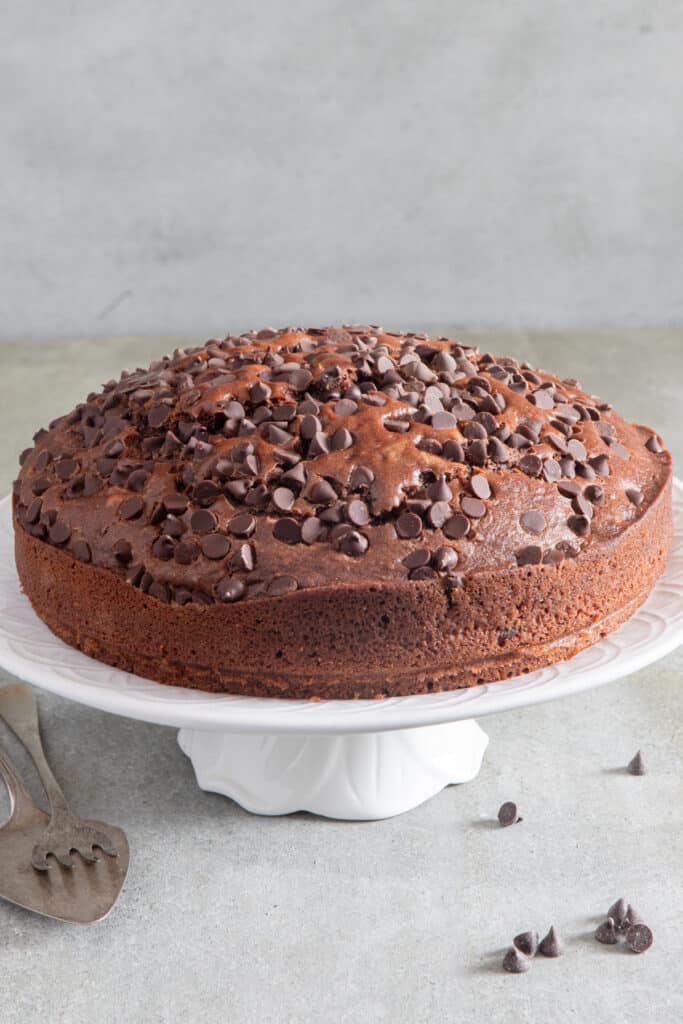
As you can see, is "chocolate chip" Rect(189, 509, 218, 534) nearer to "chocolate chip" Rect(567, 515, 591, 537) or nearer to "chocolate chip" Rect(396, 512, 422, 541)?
"chocolate chip" Rect(396, 512, 422, 541)

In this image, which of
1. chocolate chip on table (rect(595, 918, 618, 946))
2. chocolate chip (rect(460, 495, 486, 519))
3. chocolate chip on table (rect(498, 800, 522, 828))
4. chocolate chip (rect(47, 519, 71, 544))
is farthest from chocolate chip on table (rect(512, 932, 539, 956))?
chocolate chip (rect(47, 519, 71, 544))

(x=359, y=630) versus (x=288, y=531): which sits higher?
(x=288, y=531)

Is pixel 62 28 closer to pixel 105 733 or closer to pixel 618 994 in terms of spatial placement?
pixel 105 733

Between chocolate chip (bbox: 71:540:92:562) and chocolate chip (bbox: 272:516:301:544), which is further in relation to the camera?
chocolate chip (bbox: 71:540:92:562)

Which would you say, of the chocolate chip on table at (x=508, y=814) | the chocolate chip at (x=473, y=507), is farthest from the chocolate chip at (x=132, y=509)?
the chocolate chip on table at (x=508, y=814)

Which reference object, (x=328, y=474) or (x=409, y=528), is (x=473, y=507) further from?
(x=328, y=474)

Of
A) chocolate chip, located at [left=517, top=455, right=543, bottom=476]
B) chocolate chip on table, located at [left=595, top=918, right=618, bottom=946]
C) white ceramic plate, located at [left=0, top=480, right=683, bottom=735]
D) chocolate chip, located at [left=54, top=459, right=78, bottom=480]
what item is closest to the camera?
white ceramic plate, located at [left=0, top=480, right=683, bottom=735]

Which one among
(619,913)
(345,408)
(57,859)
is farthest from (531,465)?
(57,859)
